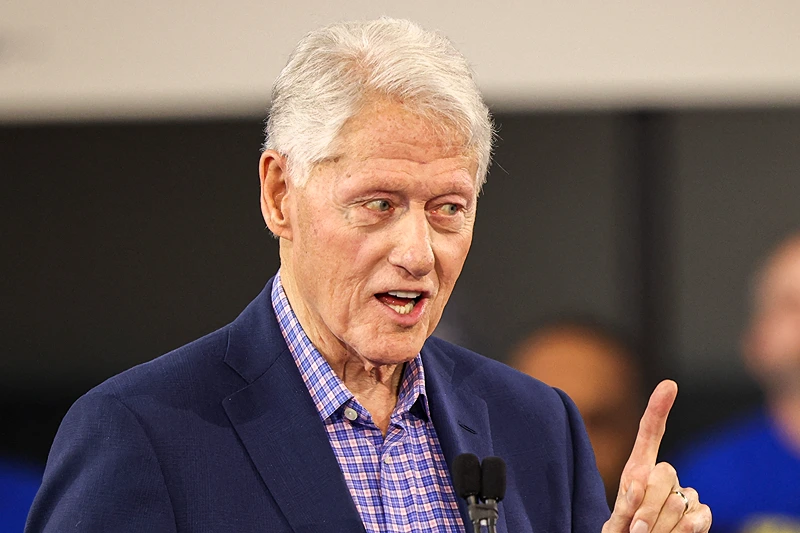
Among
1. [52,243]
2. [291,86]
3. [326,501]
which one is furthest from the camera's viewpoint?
[52,243]

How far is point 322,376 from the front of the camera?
169 cm

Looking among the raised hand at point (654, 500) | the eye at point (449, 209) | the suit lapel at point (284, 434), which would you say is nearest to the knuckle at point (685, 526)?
the raised hand at point (654, 500)

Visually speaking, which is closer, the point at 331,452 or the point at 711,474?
the point at 331,452

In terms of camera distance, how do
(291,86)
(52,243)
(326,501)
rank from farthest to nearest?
1. (52,243)
2. (291,86)
3. (326,501)

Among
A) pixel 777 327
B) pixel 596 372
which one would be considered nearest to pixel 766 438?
pixel 777 327

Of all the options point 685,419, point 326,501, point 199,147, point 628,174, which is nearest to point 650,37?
point 628,174

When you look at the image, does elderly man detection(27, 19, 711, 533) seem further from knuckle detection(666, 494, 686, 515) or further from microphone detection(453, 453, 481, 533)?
microphone detection(453, 453, 481, 533)

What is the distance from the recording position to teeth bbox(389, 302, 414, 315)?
5.37ft

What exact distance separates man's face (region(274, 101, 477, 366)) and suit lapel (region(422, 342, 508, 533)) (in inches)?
6.6

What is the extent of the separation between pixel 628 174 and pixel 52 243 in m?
1.98

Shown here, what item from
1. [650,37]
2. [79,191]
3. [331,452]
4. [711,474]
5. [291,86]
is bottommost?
[711,474]

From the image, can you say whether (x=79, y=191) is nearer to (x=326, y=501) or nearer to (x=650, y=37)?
(x=650, y=37)

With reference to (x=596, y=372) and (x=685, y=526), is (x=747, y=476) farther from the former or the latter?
(x=685, y=526)

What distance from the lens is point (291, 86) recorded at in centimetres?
167
